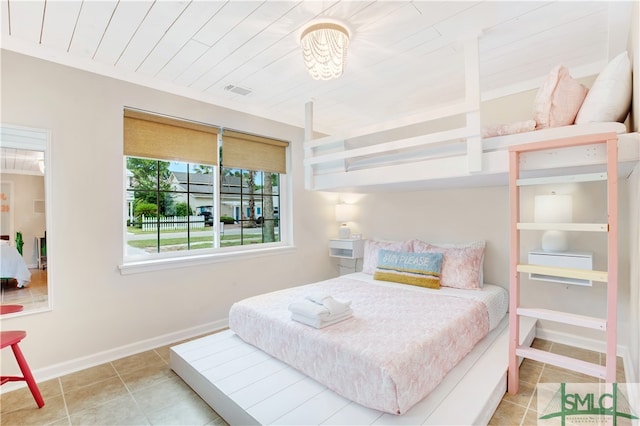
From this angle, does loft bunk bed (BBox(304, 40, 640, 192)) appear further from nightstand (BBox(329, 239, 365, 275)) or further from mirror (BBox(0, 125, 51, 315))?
mirror (BBox(0, 125, 51, 315))

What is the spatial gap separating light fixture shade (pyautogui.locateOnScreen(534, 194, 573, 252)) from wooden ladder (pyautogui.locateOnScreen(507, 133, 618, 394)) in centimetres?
101

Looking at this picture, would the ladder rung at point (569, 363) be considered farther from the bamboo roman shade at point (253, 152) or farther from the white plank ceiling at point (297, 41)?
the bamboo roman shade at point (253, 152)

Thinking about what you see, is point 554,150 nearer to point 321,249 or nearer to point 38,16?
point 321,249

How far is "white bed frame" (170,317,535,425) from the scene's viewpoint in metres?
1.56

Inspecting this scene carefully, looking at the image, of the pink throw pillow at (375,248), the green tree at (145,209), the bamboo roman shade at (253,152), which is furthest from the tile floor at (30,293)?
the pink throw pillow at (375,248)

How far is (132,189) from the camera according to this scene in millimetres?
2854

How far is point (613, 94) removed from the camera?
5.76 feet

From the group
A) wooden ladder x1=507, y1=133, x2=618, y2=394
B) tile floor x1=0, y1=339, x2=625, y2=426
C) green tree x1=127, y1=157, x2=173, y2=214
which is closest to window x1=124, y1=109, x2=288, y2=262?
green tree x1=127, y1=157, x2=173, y2=214

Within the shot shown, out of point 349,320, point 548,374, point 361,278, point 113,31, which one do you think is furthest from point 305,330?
point 113,31

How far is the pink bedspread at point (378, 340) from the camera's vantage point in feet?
5.14

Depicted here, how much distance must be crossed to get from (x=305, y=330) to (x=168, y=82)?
2.54m

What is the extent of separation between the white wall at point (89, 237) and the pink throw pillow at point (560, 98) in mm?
2945

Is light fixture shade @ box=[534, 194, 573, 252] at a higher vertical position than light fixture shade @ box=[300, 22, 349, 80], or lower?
lower

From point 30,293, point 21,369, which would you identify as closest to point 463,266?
point 21,369
